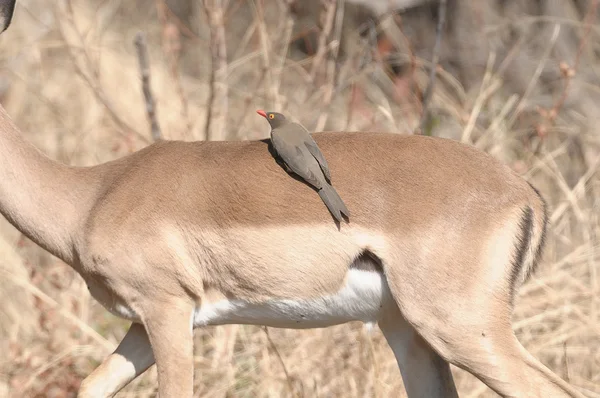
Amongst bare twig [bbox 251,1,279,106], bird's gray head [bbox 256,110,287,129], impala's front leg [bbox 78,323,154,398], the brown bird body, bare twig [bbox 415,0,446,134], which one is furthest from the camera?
bare twig [bbox 251,1,279,106]

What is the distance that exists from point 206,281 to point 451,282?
1050mm

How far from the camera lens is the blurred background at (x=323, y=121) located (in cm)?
550

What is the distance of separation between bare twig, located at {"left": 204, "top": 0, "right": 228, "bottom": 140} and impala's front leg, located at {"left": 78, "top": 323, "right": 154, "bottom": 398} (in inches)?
74.2

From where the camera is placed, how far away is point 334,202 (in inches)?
152

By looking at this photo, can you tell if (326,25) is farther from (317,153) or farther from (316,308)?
(316,308)

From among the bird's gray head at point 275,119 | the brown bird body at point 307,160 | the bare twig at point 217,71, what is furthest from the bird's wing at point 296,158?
the bare twig at point 217,71

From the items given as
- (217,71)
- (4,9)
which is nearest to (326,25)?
(217,71)

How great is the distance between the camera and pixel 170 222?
4105 millimetres

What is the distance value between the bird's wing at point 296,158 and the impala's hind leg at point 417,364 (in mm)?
878

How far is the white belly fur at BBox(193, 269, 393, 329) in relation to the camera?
3977mm

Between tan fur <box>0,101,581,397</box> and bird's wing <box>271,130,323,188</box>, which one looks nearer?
tan fur <box>0,101,581,397</box>

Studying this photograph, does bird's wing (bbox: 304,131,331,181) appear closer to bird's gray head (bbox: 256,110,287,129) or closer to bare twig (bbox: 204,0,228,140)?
bird's gray head (bbox: 256,110,287,129)

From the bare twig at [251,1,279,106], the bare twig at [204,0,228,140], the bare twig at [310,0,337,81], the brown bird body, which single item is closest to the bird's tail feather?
the brown bird body

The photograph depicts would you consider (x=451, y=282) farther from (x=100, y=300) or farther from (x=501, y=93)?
(x=501, y=93)
